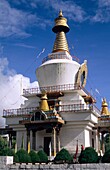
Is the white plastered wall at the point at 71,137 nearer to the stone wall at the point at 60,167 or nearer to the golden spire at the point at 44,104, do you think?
the golden spire at the point at 44,104

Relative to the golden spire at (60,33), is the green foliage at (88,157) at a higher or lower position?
lower

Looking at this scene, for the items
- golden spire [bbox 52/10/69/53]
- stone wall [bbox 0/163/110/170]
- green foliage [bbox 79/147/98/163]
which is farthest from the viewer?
golden spire [bbox 52/10/69/53]

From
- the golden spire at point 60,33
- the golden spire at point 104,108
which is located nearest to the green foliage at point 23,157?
the golden spire at point 104,108

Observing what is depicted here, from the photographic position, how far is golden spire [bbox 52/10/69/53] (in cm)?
4466

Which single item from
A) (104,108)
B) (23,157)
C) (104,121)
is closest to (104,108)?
(104,108)

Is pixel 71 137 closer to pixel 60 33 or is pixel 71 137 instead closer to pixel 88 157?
pixel 88 157

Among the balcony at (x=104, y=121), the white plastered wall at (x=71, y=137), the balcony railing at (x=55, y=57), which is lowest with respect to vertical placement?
the white plastered wall at (x=71, y=137)

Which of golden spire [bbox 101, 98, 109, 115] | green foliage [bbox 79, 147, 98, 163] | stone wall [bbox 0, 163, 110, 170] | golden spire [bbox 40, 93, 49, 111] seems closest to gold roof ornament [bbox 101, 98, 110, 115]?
golden spire [bbox 101, 98, 109, 115]

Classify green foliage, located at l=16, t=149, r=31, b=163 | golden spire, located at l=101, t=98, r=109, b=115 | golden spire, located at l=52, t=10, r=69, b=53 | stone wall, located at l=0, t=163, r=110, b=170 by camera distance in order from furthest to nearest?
golden spire, located at l=52, t=10, r=69, b=53, golden spire, located at l=101, t=98, r=109, b=115, green foliage, located at l=16, t=149, r=31, b=163, stone wall, located at l=0, t=163, r=110, b=170

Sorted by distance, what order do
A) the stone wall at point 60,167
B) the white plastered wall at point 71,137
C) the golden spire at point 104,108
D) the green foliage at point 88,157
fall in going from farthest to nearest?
1. the golden spire at point 104,108
2. the white plastered wall at point 71,137
3. the green foliage at point 88,157
4. the stone wall at point 60,167

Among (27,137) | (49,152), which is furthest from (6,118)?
(49,152)

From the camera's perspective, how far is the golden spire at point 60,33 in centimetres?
4466

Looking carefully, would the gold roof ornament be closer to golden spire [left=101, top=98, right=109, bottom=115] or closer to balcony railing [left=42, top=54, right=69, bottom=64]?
golden spire [left=101, top=98, right=109, bottom=115]

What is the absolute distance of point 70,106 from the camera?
3684 centimetres
